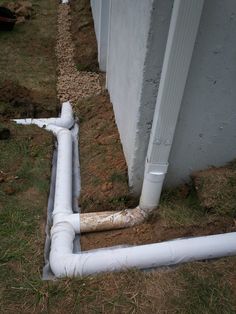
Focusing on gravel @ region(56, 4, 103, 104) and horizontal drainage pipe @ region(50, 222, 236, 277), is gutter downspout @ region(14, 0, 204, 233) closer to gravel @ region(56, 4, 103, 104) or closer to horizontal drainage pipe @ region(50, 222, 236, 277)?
horizontal drainage pipe @ region(50, 222, 236, 277)

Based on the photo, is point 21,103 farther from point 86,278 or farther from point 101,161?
point 86,278

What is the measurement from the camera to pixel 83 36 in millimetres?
6027

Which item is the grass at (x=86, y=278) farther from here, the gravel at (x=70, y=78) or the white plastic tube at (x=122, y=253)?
the gravel at (x=70, y=78)

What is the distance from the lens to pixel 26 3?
7230mm

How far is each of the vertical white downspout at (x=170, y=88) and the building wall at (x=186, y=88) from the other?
0.37 ft

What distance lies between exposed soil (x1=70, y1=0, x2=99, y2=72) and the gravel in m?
0.11

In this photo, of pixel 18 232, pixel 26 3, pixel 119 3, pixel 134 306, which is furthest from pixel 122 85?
pixel 26 3

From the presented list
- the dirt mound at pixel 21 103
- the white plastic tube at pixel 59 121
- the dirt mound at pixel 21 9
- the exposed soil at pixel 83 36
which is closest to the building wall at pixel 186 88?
the white plastic tube at pixel 59 121

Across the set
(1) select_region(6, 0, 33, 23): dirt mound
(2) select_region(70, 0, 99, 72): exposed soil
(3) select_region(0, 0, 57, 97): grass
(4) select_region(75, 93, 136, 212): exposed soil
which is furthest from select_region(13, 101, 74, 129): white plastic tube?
(1) select_region(6, 0, 33, 23): dirt mound

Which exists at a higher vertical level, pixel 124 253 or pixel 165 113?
pixel 165 113

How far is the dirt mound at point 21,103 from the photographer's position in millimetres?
3883

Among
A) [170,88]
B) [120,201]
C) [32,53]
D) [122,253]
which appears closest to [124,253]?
[122,253]

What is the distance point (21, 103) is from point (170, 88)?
8.34 ft

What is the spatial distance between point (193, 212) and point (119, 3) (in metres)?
2.13
